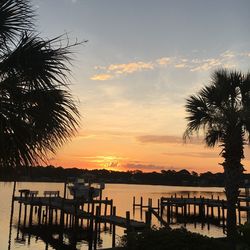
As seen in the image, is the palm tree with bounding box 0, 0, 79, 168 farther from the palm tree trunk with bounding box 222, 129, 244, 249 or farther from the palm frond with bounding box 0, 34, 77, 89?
the palm tree trunk with bounding box 222, 129, 244, 249

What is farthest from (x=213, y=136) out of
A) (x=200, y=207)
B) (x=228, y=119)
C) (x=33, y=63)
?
(x=200, y=207)

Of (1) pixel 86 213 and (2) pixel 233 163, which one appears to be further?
(1) pixel 86 213

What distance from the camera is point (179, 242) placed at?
974 cm

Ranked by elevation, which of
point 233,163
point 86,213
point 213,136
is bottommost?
point 86,213

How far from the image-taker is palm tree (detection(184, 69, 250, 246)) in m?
18.5

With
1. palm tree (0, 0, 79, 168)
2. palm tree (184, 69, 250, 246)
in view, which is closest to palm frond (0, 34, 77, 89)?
palm tree (0, 0, 79, 168)

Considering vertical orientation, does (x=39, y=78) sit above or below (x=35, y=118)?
above

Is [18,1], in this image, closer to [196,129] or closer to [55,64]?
[55,64]

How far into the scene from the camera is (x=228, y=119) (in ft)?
61.0

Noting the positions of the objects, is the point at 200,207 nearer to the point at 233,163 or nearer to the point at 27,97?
the point at 233,163

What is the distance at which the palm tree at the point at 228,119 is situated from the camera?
18.5 meters

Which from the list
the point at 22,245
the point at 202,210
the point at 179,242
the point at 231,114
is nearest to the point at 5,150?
the point at 179,242

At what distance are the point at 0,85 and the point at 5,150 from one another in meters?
1.18

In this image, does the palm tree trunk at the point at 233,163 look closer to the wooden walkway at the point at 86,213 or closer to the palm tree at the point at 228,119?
the palm tree at the point at 228,119
